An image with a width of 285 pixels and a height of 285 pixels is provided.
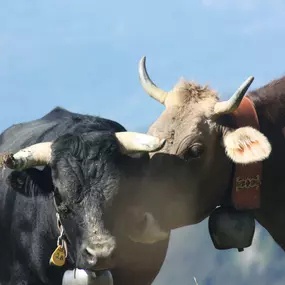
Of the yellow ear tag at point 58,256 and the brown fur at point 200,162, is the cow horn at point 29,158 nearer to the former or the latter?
the yellow ear tag at point 58,256

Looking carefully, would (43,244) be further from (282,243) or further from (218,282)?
(218,282)

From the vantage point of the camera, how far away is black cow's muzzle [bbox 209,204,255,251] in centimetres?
791

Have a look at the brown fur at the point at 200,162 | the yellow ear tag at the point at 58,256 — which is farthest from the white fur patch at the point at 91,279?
the brown fur at the point at 200,162

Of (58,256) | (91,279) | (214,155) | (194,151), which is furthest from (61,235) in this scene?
(214,155)

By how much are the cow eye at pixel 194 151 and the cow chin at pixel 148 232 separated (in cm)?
59

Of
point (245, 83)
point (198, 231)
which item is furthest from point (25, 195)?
point (198, 231)

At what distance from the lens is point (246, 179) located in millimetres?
7906

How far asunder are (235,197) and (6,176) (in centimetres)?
219

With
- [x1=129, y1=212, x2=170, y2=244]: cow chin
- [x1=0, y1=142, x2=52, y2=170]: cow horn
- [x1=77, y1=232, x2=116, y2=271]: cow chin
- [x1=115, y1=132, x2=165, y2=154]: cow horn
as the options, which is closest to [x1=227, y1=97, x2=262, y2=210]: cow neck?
[x1=129, y1=212, x2=170, y2=244]: cow chin

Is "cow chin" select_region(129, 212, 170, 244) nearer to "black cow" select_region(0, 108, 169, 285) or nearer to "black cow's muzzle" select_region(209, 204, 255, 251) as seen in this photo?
"black cow" select_region(0, 108, 169, 285)

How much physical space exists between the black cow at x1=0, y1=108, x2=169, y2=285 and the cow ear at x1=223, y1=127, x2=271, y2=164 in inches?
25.2

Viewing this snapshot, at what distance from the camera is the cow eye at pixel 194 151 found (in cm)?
768

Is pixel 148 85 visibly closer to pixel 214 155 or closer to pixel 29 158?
pixel 214 155

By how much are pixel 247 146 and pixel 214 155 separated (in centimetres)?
39
